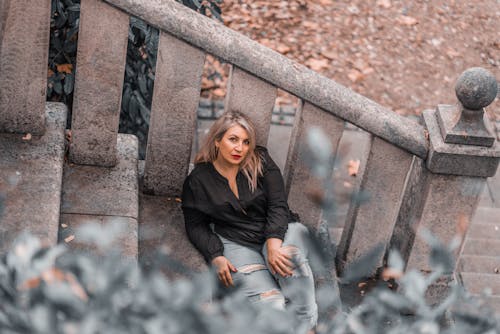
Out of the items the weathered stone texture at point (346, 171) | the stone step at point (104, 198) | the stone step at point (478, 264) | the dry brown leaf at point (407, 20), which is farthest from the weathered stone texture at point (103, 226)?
the dry brown leaf at point (407, 20)

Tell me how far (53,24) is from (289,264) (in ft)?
6.58

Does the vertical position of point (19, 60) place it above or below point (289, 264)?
above

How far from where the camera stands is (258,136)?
4309mm

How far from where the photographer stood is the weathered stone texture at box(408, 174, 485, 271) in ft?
14.3

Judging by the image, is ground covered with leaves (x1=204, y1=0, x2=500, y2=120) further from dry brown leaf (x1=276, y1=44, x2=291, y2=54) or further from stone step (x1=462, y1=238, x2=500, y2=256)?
stone step (x1=462, y1=238, x2=500, y2=256)

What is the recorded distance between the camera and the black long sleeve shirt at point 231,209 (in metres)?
4.21

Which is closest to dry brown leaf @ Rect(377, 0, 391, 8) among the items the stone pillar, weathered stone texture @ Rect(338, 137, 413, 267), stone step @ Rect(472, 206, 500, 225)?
stone step @ Rect(472, 206, 500, 225)

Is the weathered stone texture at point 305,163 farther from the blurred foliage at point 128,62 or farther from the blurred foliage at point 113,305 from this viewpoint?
the blurred foliage at point 113,305

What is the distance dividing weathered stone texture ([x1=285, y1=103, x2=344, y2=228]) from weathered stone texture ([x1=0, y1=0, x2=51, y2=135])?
4.52ft

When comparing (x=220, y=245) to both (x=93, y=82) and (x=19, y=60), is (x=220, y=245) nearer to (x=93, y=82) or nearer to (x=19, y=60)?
(x=93, y=82)

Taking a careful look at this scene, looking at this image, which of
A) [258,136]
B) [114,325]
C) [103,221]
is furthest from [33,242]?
[258,136]

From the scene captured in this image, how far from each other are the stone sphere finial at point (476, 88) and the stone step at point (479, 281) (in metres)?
1.84

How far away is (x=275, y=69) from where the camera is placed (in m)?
4.04

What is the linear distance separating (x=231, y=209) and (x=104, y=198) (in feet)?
2.27
